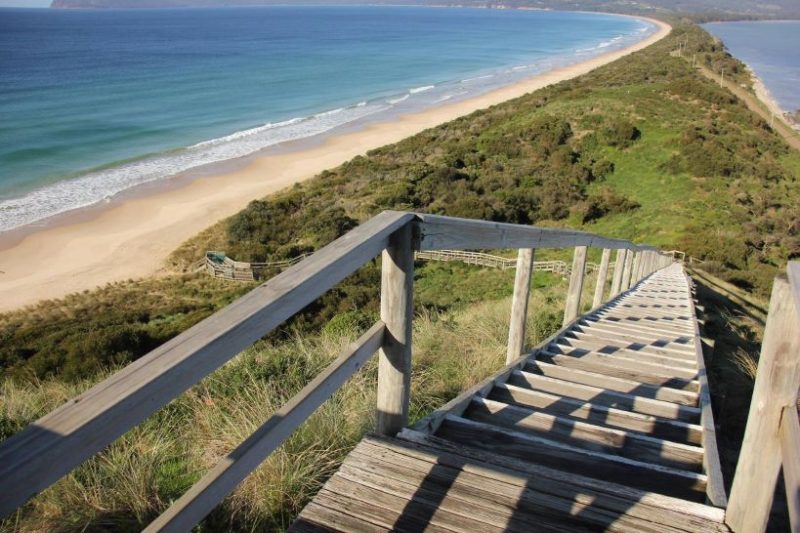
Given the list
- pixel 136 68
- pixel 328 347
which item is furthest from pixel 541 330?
pixel 136 68

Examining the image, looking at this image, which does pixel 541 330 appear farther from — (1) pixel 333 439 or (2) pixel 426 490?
(2) pixel 426 490

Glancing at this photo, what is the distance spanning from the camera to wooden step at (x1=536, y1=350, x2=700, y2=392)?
418 centimetres

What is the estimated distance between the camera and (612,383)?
4074 mm

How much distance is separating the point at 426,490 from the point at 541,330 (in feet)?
16.2

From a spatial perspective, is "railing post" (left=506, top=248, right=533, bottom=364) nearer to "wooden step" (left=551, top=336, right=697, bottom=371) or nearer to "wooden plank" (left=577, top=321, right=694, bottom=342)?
"wooden step" (left=551, top=336, right=697, bottom=371)

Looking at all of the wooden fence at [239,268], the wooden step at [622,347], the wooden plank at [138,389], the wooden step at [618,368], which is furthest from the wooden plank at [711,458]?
the wooden fence at [239,268]

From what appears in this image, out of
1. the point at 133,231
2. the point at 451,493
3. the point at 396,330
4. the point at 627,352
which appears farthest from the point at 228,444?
the point at 133,231

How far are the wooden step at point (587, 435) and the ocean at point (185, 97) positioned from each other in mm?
23282

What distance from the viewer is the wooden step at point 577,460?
245 cm

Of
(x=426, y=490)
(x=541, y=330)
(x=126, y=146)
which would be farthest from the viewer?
(x=126, y=146)

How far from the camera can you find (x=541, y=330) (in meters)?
6.77

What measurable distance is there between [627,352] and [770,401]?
138 inches

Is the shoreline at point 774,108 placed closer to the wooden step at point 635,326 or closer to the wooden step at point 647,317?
the wooden step at point 647,317

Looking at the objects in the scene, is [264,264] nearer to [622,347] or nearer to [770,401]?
[622,347]
